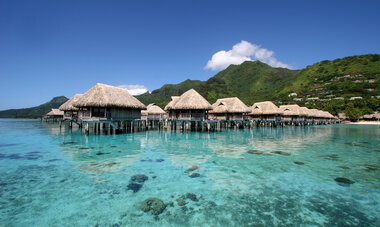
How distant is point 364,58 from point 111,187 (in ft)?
439

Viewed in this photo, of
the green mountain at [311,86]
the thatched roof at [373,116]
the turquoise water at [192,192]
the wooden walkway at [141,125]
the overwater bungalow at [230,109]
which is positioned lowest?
the turquoise water at [192,192]

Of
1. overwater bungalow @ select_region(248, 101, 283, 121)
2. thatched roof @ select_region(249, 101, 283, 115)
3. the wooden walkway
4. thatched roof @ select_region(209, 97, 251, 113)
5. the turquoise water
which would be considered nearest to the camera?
the turquoise water

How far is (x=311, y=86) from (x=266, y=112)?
6234 centimetres

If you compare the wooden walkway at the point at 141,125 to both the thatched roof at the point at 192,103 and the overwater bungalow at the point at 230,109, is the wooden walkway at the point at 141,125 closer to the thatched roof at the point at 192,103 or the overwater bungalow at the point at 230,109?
the overwater bungalow at the point at 230,109

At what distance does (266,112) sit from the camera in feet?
116

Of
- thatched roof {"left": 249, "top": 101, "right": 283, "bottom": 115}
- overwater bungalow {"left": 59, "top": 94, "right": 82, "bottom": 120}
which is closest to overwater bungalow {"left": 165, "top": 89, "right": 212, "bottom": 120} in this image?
overwater bungalow {"left": 59, "top": 94, "right": 82, "bottom": 120}

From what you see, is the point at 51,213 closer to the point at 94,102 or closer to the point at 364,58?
the point at 94,102

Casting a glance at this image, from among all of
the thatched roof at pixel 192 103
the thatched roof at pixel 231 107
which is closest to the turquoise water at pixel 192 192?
the thatched roof at pixel 192 103

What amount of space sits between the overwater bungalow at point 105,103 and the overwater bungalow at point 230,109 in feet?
45.4

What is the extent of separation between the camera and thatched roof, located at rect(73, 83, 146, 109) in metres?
18.5

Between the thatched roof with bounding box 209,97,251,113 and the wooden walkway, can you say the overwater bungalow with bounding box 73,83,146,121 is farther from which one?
the thatched roof with bounding box 209,97,251,113

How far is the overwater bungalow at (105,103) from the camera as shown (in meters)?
18.6

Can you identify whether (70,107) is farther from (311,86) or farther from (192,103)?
(311,86)

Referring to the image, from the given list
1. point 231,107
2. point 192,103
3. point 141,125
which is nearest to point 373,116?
point 231,107
